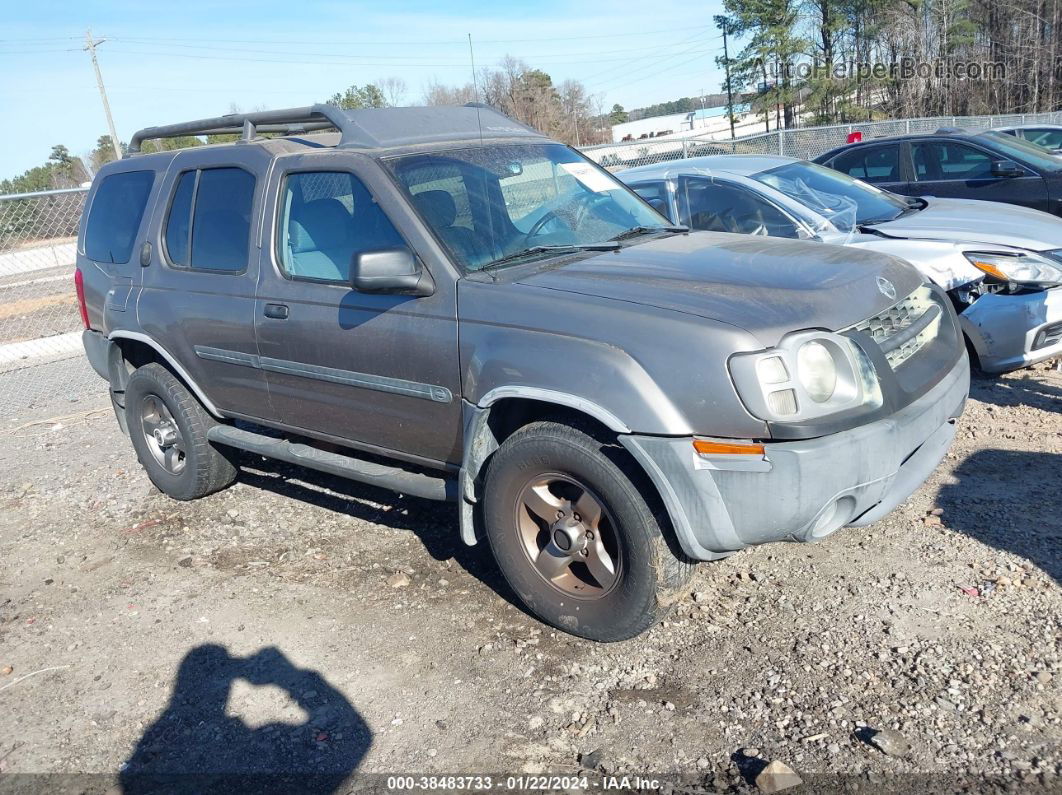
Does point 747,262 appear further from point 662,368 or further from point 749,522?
point 749,522

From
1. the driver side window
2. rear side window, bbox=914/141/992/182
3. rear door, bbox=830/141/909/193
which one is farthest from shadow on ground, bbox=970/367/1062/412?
rear door, bbox=830/141/909/193

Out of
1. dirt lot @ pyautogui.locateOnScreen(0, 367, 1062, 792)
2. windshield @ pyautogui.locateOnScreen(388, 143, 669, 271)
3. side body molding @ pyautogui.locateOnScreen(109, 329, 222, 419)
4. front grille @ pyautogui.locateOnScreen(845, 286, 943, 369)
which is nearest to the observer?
dirt lot @ pyautogui.locateOnScreen(0, 367, 1062, 792)

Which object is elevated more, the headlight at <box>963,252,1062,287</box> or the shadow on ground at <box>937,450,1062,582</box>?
the headlight at <box>963,252,1062,287</box>

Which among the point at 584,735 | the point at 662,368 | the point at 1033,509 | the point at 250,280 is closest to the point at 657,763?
the point at 584,735

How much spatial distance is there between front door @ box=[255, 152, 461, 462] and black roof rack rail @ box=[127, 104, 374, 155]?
0.21m

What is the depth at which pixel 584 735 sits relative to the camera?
122 inches

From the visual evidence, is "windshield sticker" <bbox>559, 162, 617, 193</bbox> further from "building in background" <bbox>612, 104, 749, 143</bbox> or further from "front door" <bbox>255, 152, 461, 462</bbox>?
"building in background" <bbox>612, 104, 749, 143</bbox>

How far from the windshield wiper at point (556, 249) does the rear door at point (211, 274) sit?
1.38m

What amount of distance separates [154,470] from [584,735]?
12.4ft

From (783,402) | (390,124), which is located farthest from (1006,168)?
(783,402)

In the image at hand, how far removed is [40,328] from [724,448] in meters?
12.2

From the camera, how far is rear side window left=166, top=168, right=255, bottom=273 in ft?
15.3

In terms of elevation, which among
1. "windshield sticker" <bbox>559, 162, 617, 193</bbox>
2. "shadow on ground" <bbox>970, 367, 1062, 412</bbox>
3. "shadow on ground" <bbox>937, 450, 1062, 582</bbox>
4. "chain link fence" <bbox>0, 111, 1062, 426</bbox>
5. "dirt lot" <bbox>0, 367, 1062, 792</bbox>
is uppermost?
"windshield sticker" <bbox>559, 162, 617, 193</bbox>

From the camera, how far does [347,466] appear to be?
4461 mm
